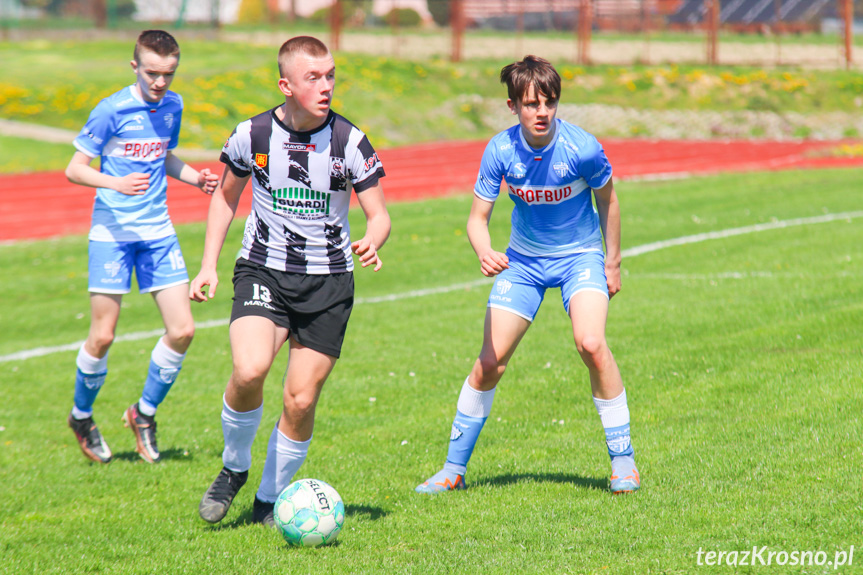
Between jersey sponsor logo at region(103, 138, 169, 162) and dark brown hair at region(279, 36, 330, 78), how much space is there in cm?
221

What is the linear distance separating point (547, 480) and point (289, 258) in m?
2.06

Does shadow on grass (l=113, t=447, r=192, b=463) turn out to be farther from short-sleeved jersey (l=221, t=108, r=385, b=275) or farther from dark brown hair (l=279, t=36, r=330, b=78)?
dark brown hair (l=279, t=36, r=330, b=78)

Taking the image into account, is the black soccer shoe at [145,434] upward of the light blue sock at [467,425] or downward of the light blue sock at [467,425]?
downward

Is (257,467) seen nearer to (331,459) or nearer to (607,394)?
(331,459)

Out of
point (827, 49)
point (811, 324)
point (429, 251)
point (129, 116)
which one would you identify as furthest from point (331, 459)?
point (827, 49)

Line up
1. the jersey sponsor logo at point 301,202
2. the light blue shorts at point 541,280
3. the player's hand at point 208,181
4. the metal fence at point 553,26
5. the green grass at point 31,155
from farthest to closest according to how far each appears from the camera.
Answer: the metal fence at point 553,26
the green grass at point 31,155
the player's hand at point 208,181
the light blue shorts at point 541,280
the jersey sponsor logo at point 301,202

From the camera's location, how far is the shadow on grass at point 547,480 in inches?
213

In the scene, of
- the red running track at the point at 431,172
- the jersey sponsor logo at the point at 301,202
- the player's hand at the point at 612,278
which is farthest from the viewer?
the red running track at the point at 431,172

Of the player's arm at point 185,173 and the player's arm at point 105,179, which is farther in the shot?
the player's arm at point 185,173

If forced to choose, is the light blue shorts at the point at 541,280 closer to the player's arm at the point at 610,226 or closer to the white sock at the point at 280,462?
the player's arm at the point at 610,226

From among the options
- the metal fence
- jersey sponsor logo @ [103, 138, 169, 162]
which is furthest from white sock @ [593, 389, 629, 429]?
the metal fence

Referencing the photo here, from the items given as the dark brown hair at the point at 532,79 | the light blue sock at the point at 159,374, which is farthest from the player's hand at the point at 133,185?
the dark brown hair at the point at 532,79

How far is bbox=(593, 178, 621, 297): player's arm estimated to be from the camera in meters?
5.44

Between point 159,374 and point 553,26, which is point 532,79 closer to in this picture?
point 159,374
